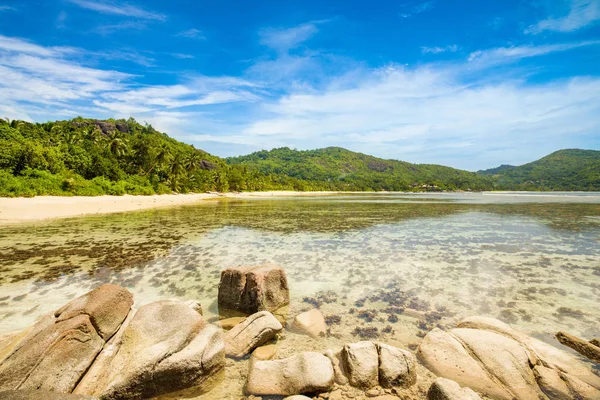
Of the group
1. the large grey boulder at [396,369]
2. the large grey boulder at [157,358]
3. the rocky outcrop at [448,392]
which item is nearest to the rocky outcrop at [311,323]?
the large grey boulder at [396,369]

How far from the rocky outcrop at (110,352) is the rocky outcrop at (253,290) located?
2.32 m

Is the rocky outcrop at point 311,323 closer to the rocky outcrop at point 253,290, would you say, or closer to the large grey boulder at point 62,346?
the rocky outcrop at point 253,290

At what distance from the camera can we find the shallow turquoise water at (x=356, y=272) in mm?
8172

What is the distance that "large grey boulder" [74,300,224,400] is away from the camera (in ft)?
15.3

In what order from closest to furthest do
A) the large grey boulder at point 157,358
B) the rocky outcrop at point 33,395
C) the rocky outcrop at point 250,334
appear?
1. the rocky outcrop at point 33,395
2. the large grey boulder at point 157,358
3. the rocky outcrop at point 250,334

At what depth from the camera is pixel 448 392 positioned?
4395mm

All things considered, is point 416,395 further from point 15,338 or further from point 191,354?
point 15,338

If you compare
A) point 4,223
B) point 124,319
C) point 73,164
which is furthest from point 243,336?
point 73,164

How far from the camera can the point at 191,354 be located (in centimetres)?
509

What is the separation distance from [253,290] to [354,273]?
5.63m

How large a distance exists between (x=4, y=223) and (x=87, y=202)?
19.8m

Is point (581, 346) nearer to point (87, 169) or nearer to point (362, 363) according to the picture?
point (362, 363)

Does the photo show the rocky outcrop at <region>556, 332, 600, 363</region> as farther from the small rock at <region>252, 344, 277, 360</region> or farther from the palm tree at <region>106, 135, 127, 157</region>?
the palm tree at <region>106, 135, 127, 157</region>

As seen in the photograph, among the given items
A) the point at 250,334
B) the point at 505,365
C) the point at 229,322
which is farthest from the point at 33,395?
the point at 505,365
